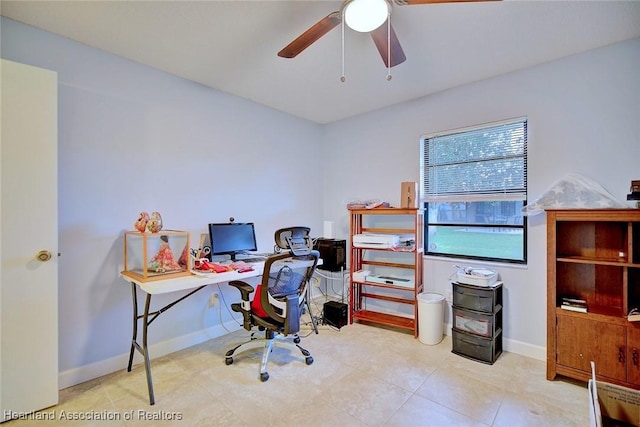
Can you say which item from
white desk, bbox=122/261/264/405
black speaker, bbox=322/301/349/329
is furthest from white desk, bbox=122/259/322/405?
black speaker, bbox=322/301/349/329

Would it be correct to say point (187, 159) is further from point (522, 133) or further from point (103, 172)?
point (522, 133)

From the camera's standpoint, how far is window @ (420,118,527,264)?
2730mm

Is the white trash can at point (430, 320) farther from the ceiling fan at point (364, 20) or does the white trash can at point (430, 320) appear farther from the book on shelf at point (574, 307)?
the ceiling fan at point (364, 20)

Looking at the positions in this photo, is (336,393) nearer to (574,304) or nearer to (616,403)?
(616,403)

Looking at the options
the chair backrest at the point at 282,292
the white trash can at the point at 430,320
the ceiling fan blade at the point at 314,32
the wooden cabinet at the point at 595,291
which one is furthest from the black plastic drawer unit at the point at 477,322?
the ceiling fan blade at the point at 314,32


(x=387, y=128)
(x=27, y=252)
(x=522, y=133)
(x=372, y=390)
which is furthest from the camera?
(x=387, y=128)

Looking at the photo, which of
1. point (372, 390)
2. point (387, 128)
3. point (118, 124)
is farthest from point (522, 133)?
point (118, 124)

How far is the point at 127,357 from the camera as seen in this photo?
2404 millimetres

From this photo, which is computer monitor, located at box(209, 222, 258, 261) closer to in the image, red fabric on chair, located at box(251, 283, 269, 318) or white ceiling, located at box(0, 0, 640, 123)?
red fabric on chair, located at box(251, 283, 269, 318)

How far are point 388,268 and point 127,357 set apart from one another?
274 cm

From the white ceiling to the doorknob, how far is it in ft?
5.11

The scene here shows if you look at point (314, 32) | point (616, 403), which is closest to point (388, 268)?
point (616, 403)

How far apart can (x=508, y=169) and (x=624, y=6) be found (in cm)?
130

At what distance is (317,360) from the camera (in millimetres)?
2512
